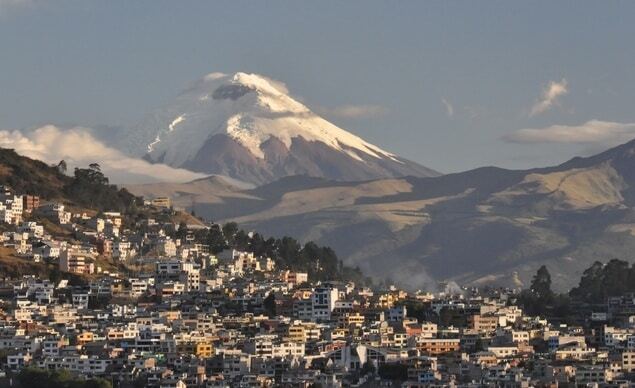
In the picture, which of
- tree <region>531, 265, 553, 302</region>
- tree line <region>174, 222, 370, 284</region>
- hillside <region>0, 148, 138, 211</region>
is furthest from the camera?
hillside <region>0, 148, 138, 211</region>

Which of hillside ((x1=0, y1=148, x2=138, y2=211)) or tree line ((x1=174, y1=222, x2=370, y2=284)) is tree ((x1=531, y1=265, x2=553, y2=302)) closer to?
tree line ((x1=174, y1=222, x2=370, y2=284))

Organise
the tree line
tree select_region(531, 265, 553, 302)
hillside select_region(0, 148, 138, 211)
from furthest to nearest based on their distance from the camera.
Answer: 1. hillside select_region(0, 148, 138, 211)
2. the tree line
3. tree select_region(531, 265, 553, 302)

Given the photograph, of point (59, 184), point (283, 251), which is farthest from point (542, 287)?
point (59, 184)

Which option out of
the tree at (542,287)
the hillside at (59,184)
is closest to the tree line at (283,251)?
the hillside at (59,184)

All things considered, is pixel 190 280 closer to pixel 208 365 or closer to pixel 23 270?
pixel 23 270

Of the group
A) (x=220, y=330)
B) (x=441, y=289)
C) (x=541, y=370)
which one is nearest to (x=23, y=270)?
(x=220, y=330)

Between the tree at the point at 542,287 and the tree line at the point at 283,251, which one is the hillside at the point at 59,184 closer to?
the tree line at the point at 283,251

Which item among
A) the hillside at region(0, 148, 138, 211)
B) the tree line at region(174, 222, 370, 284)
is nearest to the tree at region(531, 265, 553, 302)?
the tree line at region(174, 222, 370, 284)

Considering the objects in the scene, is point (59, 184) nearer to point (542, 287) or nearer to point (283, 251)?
point (283, 251)

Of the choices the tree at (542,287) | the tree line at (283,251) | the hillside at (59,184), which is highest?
the hillside at (59,184)

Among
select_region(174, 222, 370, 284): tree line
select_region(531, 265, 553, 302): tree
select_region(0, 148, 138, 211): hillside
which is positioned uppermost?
select_region(0, 148, 138, 211): hillside

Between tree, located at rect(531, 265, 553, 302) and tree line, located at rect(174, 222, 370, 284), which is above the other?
tree line, located at rect(174, 222, 370, 284)

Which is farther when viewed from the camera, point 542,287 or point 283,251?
point 283,251
